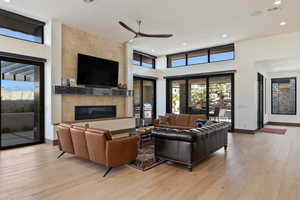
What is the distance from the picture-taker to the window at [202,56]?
26.3 feet

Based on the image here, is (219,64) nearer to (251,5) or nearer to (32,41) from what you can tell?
(251,5)

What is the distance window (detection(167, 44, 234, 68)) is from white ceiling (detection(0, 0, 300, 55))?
113 cm

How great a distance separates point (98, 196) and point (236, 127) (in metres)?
6.70

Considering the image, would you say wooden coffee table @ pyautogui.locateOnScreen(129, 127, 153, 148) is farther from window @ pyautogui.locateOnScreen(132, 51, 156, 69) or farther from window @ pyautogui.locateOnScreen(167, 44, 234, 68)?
window @ pyautogui.locateOnScreen(167, 44, 234, 68)

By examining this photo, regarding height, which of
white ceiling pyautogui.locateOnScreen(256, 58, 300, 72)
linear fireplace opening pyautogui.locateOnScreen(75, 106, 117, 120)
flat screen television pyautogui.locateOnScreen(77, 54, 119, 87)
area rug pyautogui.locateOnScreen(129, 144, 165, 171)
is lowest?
area rug pyautogui.locateOnScreen(129, 144, 165, 171)

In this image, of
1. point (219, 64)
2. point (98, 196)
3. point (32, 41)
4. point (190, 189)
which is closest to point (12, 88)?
point (32, 41)

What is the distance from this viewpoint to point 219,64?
8094mm

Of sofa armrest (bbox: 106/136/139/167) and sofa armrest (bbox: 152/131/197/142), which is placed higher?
sofa armrest (bbox: 152/131/197/142)

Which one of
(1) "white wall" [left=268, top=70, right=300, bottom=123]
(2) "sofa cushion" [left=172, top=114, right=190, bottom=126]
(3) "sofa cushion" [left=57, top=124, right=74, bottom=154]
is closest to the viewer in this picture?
(3) "sofa cushion" [left=57, top=124, right=74, bottom=154]

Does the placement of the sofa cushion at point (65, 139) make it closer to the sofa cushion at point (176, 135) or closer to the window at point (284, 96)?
the sofa cushion at point (176, 135)

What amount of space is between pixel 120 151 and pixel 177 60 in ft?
24.0

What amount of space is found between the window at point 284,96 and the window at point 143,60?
7.09 metres

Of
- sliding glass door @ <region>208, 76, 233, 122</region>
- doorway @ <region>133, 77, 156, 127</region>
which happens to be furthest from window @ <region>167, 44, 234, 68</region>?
doorway @ <region>133, 77, 156, 127</region>

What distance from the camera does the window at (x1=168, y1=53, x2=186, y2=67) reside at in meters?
9.41
